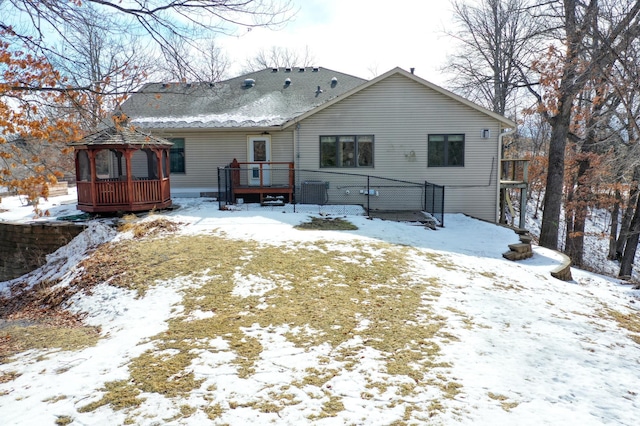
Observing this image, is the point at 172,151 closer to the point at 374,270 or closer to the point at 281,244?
the point at 281,244

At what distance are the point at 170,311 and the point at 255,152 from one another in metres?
10.8

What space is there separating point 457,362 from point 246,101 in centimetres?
1525

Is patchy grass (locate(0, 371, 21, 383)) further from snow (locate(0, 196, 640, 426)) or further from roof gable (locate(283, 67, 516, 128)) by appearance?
roof gable (locate(283, 67, 516, 128))

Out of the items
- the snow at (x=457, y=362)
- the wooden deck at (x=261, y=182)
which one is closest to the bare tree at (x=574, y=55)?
the snow at (x=457, y=362)

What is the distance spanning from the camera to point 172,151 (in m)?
16.3

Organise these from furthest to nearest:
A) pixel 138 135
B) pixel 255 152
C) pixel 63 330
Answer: pixel 255 152 → pixel 138 135 → pixel 63 330

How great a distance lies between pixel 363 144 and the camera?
49.9 feet

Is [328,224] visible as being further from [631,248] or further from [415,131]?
[631,248]

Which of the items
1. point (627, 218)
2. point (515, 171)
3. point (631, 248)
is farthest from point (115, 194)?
point (627, 218)

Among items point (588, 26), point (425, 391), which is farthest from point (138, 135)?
point (588, 26)

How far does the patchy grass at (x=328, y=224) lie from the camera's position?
10878mm

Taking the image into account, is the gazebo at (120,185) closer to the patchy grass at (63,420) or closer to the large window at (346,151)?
the large window at (346,151)

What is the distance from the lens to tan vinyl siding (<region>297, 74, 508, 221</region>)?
1477 cm

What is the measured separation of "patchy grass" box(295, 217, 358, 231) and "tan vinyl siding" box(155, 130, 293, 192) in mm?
4666
